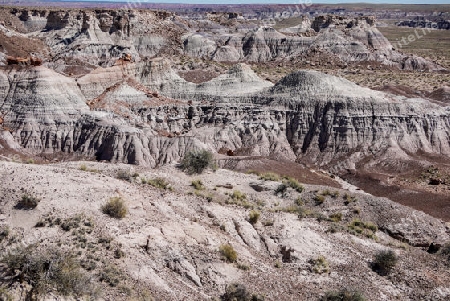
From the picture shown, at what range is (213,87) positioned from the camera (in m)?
57.6

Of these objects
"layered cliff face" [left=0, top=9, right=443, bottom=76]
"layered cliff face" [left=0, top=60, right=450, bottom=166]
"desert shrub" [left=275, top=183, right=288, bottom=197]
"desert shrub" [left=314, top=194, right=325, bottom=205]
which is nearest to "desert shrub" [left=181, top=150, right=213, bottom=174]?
"desert shrub" [left=275, top=183, right=288, bottom=197]

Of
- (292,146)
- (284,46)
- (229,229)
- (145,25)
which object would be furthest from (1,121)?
(284,46)

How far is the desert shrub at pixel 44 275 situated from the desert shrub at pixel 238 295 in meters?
4.36

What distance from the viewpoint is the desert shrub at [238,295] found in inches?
575

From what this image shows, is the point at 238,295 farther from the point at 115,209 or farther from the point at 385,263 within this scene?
the point at 385,263

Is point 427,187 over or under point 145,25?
under

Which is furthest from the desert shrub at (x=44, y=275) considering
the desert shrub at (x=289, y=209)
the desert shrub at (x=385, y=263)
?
the desert shrub at (x=289, y=209)

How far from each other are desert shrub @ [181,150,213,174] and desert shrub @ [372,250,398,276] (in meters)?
11.2

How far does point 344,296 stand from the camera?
15836 millimetres

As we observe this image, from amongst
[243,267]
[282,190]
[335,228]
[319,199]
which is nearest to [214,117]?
[282,190]

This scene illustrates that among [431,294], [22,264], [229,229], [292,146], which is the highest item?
[22,264]

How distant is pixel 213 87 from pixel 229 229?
40.4 m

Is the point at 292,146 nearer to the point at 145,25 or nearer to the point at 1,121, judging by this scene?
the point at 1,121

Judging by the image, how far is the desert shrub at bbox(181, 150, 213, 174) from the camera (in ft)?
85.5
